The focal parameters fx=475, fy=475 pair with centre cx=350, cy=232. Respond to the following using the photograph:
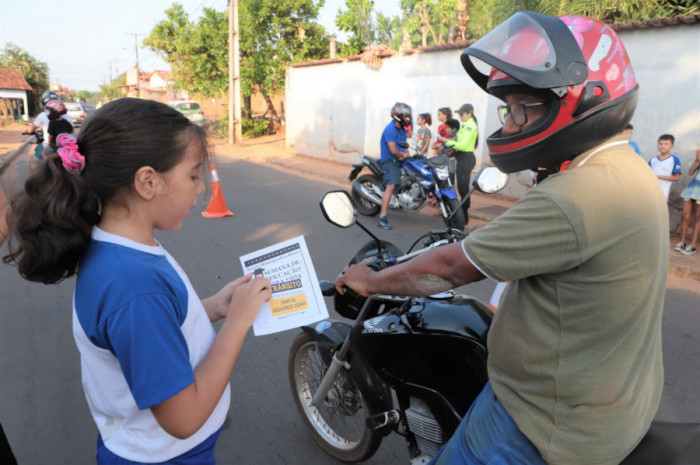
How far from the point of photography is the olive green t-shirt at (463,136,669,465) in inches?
40.6

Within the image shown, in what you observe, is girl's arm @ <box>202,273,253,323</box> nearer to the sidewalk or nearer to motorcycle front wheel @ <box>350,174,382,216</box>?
the sidewalk

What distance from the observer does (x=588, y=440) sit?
45.2 inches

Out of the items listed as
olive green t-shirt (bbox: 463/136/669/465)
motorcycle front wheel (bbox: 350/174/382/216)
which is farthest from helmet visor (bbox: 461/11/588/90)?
motorcycle front wheel (bbox: 350/174/382/216)

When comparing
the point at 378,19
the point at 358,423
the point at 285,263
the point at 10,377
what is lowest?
the point at 10,377

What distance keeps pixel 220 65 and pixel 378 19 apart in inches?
289

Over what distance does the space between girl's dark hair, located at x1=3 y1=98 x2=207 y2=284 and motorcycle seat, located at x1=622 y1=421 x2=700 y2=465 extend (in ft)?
4.62

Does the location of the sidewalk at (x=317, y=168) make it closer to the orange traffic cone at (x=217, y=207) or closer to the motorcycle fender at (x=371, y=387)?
the orange traffic cone at (x=217, y=207)

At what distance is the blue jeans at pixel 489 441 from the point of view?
1228 mm

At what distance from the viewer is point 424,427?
193 centimetres

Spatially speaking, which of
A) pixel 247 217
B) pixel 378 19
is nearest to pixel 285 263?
pixel 247 217

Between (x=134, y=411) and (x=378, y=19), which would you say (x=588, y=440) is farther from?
(x=378, y=19)

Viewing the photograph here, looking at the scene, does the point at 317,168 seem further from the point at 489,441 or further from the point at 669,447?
the point at 669,447

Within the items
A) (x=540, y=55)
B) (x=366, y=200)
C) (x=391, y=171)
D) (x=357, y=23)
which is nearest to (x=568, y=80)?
(x=540, y=55)

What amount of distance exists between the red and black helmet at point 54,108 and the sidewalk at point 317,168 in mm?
3101
